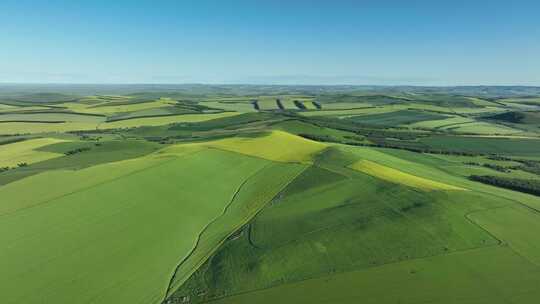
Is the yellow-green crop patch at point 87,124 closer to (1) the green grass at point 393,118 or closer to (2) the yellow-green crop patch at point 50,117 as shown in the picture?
(2) the yellow-green crop patch at point 50,117

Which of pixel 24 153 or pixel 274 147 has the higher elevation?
pixel 274 147

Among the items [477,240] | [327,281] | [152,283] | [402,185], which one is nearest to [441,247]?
[477,240]

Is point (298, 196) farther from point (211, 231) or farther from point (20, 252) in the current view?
point (20, 252)

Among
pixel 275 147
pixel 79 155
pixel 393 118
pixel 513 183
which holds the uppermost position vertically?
pixel 275 147

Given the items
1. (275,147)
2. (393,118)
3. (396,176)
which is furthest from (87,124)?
(393,118)

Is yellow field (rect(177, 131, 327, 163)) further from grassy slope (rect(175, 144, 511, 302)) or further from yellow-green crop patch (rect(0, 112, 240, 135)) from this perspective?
yellow-green crop patch (rect(0, 112, 240, 135))

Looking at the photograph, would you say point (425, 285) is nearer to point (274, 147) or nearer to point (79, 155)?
point (274, 147)
